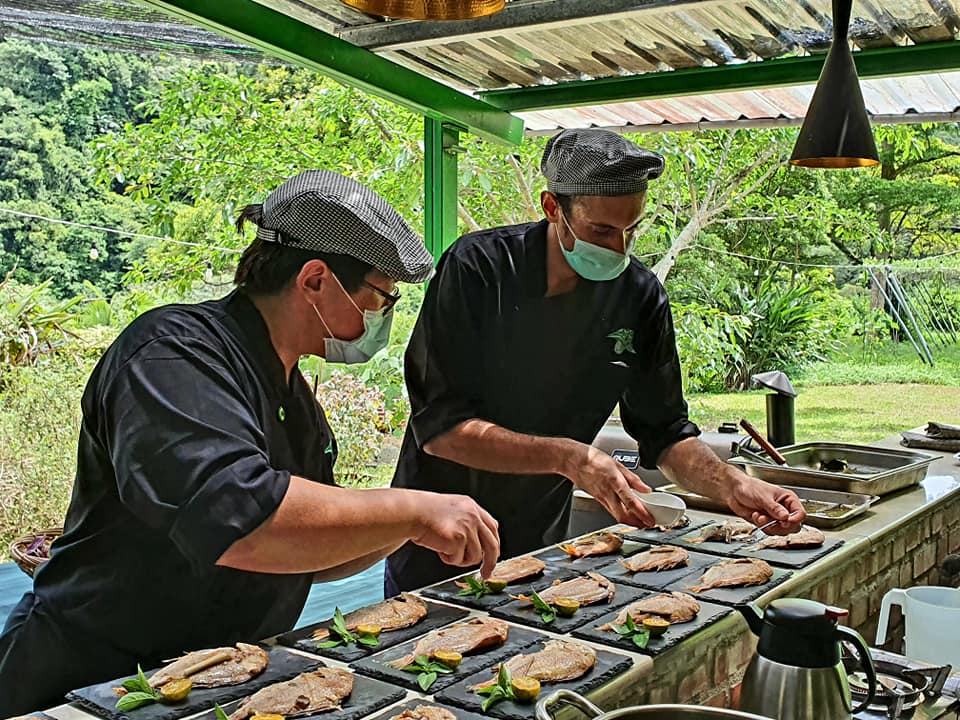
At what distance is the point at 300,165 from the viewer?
26.0 ft

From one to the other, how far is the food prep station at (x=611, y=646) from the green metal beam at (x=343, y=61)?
188cm

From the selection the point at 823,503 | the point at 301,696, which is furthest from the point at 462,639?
the point at 823,503

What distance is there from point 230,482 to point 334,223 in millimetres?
553

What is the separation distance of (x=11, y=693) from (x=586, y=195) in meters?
1.65

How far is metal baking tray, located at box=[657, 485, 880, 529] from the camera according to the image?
2.46 metres

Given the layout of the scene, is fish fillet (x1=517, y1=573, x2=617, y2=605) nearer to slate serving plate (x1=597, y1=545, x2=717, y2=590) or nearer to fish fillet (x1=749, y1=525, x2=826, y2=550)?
slate serving plate (x1=597, y1=545, x2=717, y2=590)

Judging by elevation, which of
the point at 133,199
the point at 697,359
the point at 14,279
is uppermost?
the point at 133,199

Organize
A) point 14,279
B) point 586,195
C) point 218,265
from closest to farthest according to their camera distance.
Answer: point 586,195 → point 14,279 → point 218,265

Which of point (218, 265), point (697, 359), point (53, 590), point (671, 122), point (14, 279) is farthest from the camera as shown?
point (697, 359)

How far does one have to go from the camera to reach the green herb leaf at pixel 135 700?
1.31m

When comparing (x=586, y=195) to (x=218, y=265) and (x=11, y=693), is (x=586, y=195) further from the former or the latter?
(x=218, y=265)

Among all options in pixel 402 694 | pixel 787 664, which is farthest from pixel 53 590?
pixel 787 664

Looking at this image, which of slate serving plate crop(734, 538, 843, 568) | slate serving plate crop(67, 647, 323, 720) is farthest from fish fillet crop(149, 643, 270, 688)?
slate serving plate crop(734, 538, 843, 568)

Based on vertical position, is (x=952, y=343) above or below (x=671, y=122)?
below
